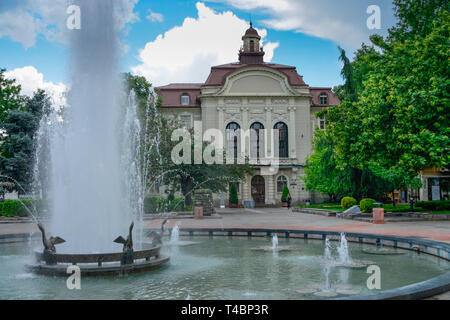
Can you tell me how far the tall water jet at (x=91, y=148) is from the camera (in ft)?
35.6

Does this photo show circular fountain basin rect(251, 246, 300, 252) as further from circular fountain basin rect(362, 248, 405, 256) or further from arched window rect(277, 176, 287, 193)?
arched window rect(277, 176, 287, 193)

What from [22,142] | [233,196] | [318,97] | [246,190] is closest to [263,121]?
[246,190]

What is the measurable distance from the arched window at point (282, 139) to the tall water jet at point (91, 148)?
37726 millimetres

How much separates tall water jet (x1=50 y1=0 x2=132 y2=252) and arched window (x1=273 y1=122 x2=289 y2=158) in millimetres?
37726

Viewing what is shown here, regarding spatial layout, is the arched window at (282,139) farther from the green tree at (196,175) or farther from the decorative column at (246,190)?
the green tree at (196,175)

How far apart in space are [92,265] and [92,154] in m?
3.39

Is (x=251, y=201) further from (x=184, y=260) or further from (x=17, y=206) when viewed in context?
(x=184, y=260)

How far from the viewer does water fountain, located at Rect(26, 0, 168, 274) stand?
10656 millimetres

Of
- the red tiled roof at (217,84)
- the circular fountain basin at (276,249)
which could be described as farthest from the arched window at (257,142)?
the circular fountain basin at (276,249)

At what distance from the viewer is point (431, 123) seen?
22.0 meters

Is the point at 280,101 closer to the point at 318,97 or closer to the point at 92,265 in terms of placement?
the point at 318,97

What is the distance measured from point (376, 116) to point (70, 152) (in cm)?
1737

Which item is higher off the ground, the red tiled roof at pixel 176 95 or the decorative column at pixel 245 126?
the red tiled roof at pixel 176 95
